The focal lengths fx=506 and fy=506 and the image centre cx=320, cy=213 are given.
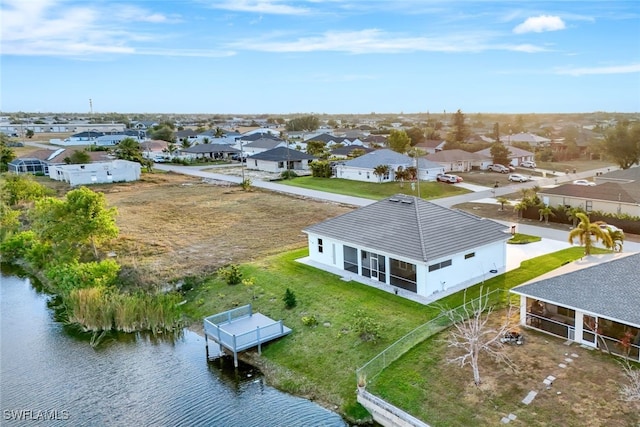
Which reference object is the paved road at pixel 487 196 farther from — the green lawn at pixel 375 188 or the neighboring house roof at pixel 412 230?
the neighboring house roof at pixel 412 230

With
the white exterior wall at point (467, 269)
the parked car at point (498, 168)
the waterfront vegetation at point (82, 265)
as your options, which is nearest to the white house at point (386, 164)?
the parked car at point (498, 168)

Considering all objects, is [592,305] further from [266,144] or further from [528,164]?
[266,144]

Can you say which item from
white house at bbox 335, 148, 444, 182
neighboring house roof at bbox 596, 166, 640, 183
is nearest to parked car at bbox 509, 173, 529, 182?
white house at bbox 335, 148, 444, 182

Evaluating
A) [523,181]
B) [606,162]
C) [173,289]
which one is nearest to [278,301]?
[173,289]

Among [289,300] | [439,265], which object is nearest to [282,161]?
[289,300]

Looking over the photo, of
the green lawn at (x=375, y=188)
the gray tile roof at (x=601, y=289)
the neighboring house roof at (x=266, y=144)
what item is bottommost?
the green lawn at (x=375, y=188)

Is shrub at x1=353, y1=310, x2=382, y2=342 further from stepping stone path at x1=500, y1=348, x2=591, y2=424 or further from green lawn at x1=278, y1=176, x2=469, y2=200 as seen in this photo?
green lawn at x1=278, y1=176, x2=469, y2=200

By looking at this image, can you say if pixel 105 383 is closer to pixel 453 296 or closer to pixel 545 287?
pixel 453 296
